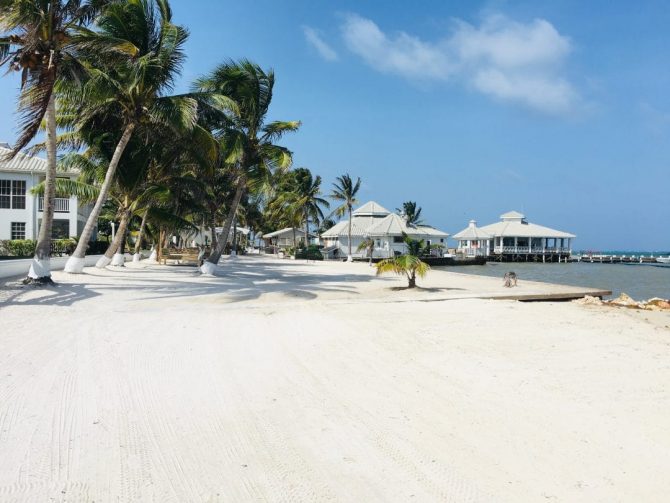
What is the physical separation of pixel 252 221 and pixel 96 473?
6938 cm

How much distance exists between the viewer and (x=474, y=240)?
258 ft

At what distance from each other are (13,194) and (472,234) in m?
59.5

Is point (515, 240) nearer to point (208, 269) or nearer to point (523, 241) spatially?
point (523, 241)

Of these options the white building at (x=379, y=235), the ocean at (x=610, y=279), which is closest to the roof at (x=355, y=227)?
the white building at (x=379, y=235)

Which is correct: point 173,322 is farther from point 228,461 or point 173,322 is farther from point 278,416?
point 228,461

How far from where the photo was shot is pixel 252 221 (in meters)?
71.9

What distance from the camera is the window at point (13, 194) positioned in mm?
32688

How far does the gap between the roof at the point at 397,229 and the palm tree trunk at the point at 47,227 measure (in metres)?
43.9

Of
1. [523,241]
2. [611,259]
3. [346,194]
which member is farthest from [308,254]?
[611,259]

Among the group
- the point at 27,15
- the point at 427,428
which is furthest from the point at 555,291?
the point at 27,15

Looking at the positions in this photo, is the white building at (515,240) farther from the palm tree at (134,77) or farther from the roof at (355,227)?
the palm tree at (134,77)

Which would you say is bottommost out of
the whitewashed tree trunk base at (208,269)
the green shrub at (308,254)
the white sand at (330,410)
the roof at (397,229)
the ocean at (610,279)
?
the ocean at (610,279)

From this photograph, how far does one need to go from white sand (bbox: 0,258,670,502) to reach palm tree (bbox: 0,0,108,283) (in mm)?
5328

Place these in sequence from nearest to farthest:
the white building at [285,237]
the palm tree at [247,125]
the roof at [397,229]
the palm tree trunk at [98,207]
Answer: the palm tree trunk at [98,207] < the palm tree at [247,125] < the roof at [397,229] < the white building at [285,237]
